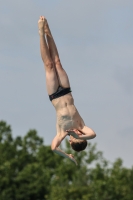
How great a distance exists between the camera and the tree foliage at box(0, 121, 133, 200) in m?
73.2

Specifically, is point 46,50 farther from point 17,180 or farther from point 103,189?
point 17,180

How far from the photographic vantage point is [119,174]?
77.1 m

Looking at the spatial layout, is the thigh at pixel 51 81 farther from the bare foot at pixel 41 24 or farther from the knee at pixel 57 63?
Result: the bare foot at pixel 41 24

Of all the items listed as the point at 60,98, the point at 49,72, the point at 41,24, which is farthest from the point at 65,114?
the point at 41,24

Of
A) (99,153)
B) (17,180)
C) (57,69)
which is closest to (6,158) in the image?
(17,180)

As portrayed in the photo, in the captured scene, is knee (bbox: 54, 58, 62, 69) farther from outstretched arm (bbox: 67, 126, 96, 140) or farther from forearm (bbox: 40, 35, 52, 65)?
outstretched arm (bbox: 67, 126, 96, 140)

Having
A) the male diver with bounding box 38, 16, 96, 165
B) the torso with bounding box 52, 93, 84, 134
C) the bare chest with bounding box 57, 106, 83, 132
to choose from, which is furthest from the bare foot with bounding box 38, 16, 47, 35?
the bare chest with bounding box 57, 106, 83, 132

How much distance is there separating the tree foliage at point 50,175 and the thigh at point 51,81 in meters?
43.8

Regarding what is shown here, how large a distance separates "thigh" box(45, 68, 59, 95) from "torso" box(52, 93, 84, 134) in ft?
1.10

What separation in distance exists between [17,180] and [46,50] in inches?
2091

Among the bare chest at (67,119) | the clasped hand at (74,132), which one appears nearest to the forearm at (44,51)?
the bare chest at (67,119)

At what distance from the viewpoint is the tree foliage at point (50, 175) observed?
73.2 metres

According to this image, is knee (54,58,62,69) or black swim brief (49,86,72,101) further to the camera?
knee (54,58,62,69)

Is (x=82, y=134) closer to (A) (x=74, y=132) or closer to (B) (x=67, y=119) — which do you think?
(A) (x=74, y=132)
